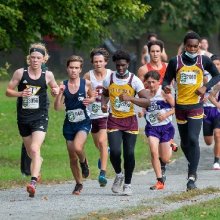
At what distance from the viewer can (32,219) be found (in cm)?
1226

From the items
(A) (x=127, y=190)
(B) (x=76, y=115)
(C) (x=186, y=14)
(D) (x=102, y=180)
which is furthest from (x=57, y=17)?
(C) (x=186, y=14)

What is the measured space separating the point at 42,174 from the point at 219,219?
23.4ft

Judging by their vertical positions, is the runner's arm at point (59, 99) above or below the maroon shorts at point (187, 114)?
above

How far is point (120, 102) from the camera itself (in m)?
14.8

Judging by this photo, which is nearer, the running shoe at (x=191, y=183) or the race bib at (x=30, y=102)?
the running shoe at (x=191, y=183)

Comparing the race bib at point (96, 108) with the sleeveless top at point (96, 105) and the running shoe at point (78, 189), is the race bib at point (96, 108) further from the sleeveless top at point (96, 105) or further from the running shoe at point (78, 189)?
the running shoe at point (78, 189)

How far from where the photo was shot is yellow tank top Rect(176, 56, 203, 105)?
15.1 meters

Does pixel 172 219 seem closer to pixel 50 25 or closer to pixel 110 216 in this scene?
pixel 110 216

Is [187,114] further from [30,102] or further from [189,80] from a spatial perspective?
[30,102]

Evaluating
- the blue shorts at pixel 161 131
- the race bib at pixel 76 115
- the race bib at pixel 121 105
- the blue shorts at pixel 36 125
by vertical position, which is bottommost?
the blue shorts at pixel 161 131

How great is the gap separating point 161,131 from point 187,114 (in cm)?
139

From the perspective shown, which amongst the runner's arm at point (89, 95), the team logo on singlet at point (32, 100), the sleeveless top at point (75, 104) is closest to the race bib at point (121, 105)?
the runner's arm at point (89, 95)

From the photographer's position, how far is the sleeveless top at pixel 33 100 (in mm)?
15227

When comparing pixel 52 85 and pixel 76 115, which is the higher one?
pixel 52 85
